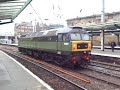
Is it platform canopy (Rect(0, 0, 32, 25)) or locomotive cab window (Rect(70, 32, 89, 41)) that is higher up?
platform canopy (Rect(0, 0, 32, 25))

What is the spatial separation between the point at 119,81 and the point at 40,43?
12797 mm

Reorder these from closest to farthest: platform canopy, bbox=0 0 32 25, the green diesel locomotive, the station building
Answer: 1. platform canopy, bbox=0 0 32 25
2. the green diesel locomotive
3. the station building

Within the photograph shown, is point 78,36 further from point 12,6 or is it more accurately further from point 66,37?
point 12,6

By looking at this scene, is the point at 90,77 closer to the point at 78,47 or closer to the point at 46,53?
the point at 78,47

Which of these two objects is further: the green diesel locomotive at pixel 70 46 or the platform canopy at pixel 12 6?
the green diesel locomotive at pixel 70 46

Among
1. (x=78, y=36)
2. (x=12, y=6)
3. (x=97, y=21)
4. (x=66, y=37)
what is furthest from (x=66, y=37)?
(x=97, y=21)

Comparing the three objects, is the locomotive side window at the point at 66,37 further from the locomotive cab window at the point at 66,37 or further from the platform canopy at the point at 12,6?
the platform canopy at the point at 12,6

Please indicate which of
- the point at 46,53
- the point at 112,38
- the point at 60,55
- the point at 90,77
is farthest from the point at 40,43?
the point at 112,38

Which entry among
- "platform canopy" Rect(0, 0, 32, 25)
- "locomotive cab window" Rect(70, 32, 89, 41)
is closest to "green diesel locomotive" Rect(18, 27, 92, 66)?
"locomotive cab window" Rect(70, 32, 89, 41)

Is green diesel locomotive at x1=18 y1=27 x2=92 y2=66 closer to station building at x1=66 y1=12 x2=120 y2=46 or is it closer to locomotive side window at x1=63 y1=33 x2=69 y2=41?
locomotive side window at x1=63 y1=33 x2=69 y2=41

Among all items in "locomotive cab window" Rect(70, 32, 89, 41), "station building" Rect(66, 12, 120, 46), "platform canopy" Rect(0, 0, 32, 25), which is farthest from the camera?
"station building" Rect(66, 12, 120, 46)

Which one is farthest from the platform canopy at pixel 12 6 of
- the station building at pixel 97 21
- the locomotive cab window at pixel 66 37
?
the station building at pixel 97 21

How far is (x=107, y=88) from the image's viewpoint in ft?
41.4

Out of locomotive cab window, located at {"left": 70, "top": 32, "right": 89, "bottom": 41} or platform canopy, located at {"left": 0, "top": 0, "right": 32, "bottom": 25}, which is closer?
platform canopy, located at {"left": 0, "top": 0, "right": 32, "bottom": 25}
